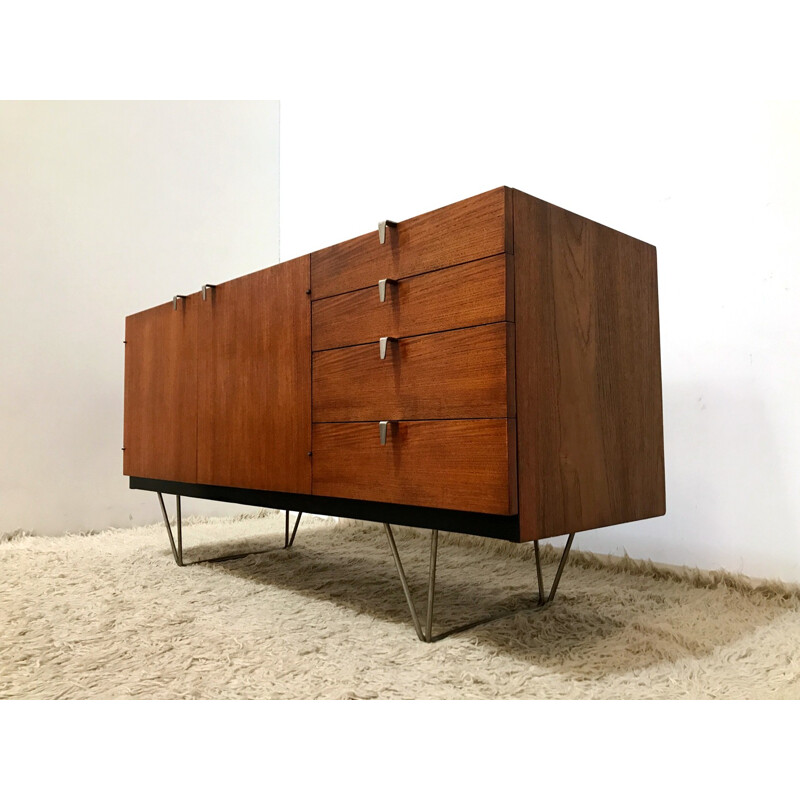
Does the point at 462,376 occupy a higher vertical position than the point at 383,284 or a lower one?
lower

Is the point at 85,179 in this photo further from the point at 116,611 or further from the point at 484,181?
the point at 116,611

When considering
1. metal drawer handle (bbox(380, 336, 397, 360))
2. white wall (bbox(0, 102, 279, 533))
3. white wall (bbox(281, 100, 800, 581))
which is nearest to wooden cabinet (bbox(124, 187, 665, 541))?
metal drawer handle (bbox(380, 336, 397, 360))

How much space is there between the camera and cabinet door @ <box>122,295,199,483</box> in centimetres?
177

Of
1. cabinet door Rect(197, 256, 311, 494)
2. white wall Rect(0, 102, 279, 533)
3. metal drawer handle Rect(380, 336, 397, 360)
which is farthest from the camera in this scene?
white wall Rect(0, 102, 279, 533)

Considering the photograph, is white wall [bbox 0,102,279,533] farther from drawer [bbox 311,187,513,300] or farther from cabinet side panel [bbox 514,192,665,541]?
cabinet side panel [bbox 514,192,665,541]

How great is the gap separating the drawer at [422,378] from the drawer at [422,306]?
19mm

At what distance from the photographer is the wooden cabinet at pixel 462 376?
102 cm

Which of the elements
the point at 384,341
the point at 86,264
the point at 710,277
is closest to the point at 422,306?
the point at 384,341

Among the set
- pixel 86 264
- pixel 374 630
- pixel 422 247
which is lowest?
pixel 374 630

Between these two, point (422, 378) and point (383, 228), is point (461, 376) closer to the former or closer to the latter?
point (422, 378)

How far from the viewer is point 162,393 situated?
6.16 feet

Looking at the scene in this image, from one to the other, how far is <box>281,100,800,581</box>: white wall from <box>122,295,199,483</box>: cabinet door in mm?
1201

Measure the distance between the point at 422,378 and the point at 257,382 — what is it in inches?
22.2

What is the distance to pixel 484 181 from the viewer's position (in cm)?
230
